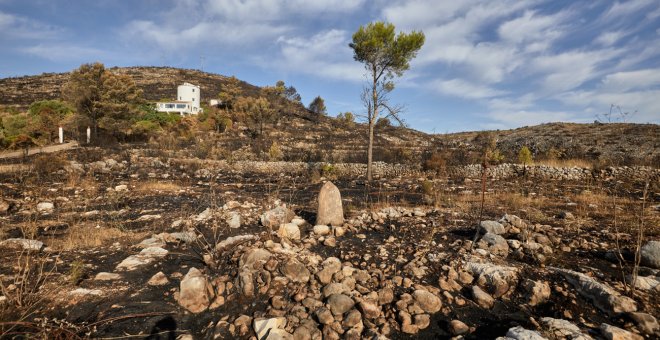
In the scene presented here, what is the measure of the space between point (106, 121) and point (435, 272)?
1126 inches

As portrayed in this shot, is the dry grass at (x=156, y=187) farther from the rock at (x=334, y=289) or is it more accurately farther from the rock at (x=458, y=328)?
the rock at (x=458, y=328)

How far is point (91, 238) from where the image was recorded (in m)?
5.07

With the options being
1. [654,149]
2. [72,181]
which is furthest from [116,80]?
[654,149]

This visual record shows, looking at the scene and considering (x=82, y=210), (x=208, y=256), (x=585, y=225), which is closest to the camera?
(x=208, y=256)

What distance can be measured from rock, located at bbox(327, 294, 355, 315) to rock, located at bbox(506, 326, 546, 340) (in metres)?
1.46

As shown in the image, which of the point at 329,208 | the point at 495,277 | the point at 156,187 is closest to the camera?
the point at 495,277

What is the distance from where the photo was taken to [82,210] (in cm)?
731

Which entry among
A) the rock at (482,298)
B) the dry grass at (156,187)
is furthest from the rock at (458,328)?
the dry grass at (156,187)

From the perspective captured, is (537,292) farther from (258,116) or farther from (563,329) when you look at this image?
(258,116)

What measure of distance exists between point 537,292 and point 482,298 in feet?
2.00

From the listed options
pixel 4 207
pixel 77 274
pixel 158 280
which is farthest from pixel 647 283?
pixel 4 207

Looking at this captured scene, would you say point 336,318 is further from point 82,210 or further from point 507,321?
point 82,210

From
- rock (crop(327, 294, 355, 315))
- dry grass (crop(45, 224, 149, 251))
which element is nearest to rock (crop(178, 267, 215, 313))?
rock (crop(327, 294, 355, 315))

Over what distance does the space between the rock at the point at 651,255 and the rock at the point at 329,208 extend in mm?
4363
